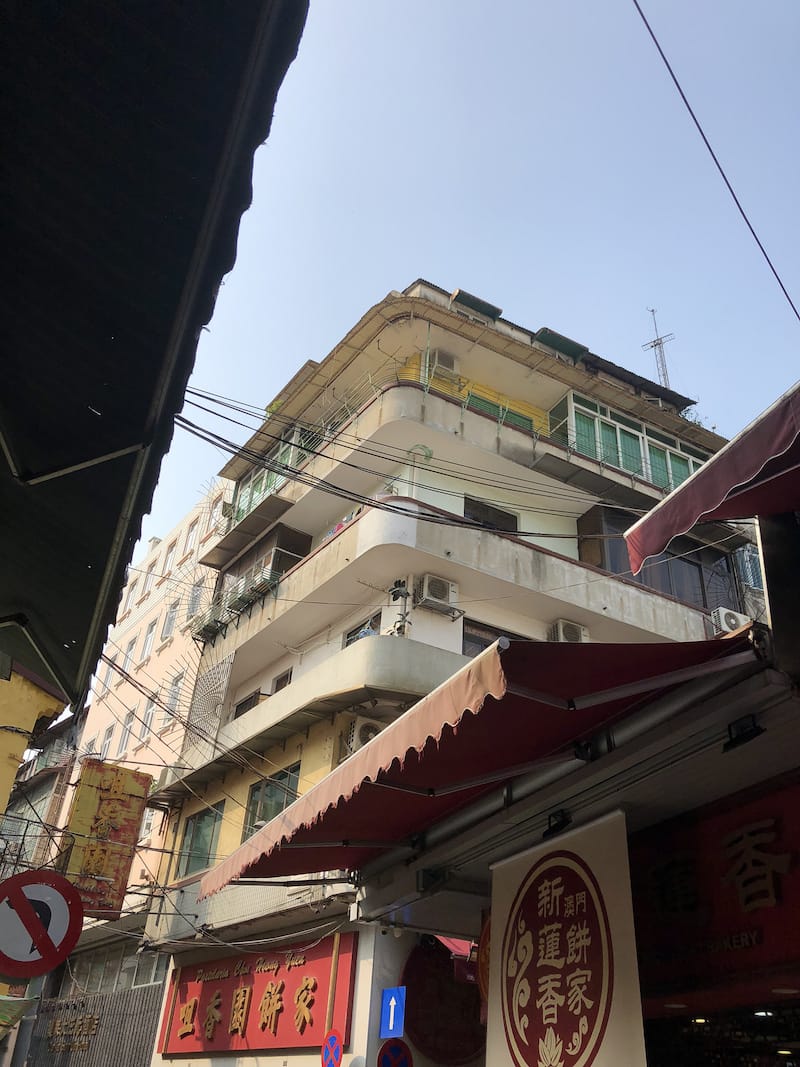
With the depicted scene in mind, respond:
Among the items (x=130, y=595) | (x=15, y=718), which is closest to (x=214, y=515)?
(x=130, y=595)

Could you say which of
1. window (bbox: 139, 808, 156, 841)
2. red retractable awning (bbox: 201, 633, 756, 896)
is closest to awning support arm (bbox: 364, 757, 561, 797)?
red retractable awning (bbox: 201, 633, 756, 896)

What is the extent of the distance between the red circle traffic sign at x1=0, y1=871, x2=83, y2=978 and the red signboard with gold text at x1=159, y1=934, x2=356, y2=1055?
506 cm

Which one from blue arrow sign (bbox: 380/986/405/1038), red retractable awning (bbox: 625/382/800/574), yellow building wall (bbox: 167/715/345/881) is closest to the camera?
red retractable awning (bbox: 625/382/800/574)

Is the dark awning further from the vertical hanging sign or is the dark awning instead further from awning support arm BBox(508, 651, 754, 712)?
the vertical hanging sign

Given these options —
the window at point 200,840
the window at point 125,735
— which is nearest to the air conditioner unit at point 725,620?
the window at point 200,840

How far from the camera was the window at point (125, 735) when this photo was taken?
2606 centimetres

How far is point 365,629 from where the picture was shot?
16234mm

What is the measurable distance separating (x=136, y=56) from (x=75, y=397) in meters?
1.05

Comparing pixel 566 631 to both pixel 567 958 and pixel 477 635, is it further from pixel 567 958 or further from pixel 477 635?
pixel 567 958

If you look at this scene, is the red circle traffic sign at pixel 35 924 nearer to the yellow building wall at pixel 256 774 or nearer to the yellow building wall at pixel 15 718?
the yellow building wall at pixel 15 718

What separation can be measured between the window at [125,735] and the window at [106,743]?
0.91m

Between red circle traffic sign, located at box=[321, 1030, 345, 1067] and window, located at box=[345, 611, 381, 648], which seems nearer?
red circle traffic sign, located at box=[321, 1030, 345, 1067]

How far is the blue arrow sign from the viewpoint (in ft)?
28.6

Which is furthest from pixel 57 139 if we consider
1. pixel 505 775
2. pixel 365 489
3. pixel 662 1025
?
pixel 365 489
